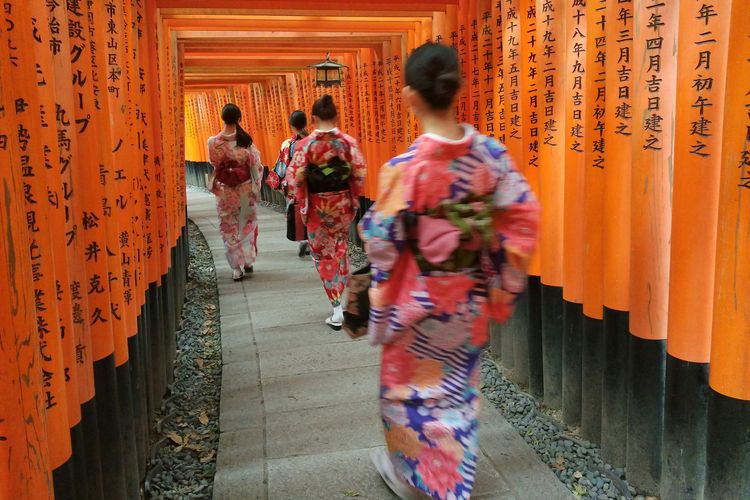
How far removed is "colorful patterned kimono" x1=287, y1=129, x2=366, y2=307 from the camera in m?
5.68

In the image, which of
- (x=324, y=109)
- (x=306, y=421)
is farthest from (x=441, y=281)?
(x=324, y=109)

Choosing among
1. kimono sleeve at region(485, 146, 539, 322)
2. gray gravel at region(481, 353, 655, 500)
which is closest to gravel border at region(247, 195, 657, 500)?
gray gravel at region(481, 353, 655, 500)

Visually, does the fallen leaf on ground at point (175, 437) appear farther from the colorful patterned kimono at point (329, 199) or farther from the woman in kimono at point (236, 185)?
the woman in kimono at point (236, 185)

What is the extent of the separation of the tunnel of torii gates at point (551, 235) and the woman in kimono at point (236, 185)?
2.41m

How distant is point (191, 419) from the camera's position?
4332mm

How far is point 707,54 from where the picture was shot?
251cm

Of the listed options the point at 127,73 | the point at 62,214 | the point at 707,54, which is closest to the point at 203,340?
the point at 127,73

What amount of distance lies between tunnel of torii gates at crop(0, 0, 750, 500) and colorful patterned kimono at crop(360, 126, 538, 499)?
0.79 metres

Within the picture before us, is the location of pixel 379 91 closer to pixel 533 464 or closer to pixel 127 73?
pixel 127 73

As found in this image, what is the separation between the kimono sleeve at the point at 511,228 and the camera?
254 cm

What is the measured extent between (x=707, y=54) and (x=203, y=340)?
4.92 meters

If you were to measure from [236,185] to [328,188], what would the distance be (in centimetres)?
242

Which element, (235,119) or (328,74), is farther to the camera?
(328,74)

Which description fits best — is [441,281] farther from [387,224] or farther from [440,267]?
[387,224]
